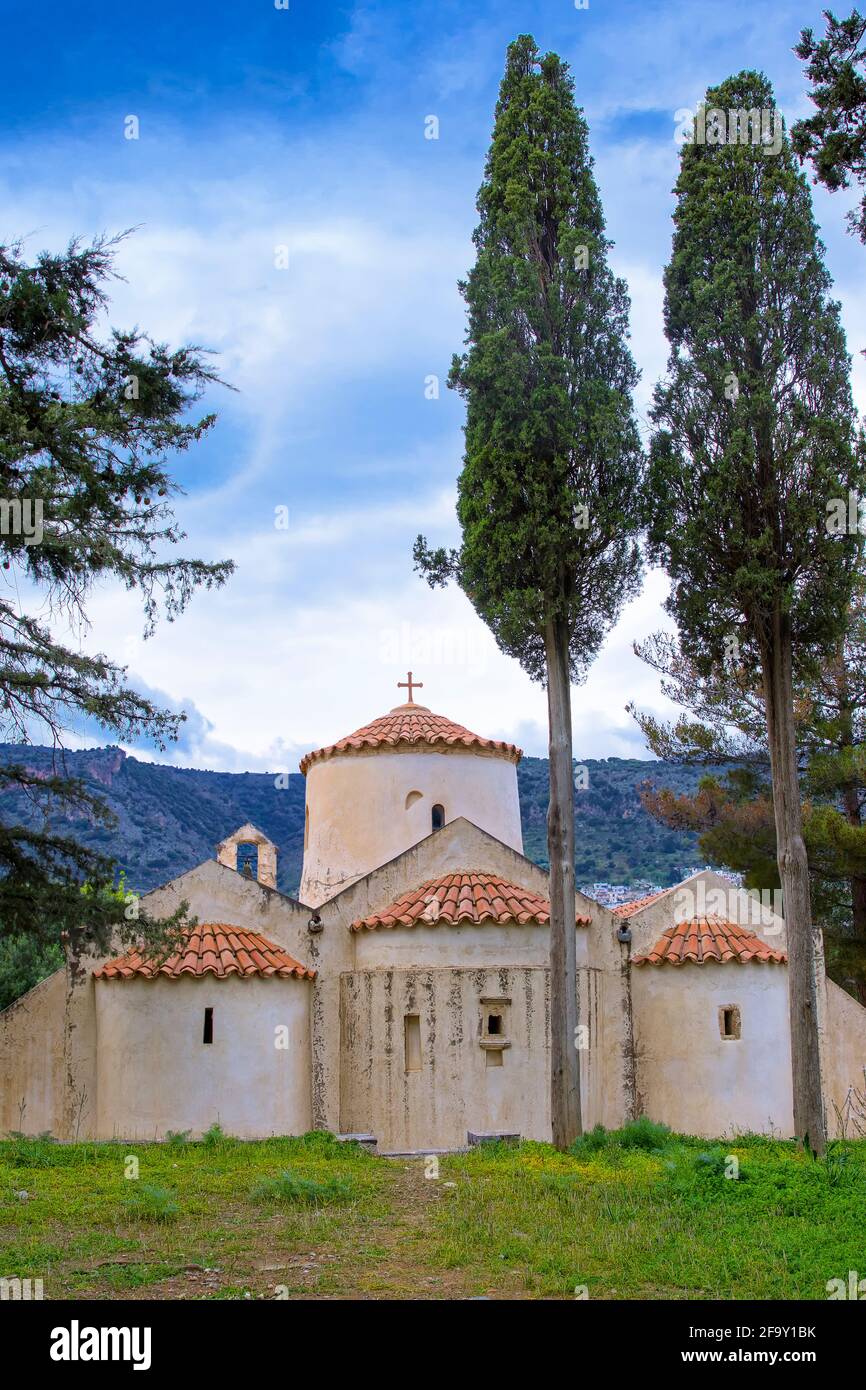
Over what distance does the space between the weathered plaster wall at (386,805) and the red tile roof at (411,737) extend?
16 centimetres

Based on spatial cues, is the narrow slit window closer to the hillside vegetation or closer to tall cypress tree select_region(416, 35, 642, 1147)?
tall cypress tree select_region(416, 35, 642, 1147)

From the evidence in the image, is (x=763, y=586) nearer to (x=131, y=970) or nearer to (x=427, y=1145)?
(x=427, y=1145)

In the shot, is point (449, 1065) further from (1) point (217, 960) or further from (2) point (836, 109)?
(2) point (836, 109)

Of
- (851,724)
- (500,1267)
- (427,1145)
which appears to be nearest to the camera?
(500,1267)

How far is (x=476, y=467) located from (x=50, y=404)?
537 cm

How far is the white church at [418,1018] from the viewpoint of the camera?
644 inches

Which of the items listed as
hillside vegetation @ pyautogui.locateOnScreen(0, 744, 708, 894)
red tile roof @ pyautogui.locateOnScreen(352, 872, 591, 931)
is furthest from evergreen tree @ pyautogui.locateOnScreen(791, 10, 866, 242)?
hillside vegetation @ pyautogui.locateOnScreen(0, 744, 708, 894)

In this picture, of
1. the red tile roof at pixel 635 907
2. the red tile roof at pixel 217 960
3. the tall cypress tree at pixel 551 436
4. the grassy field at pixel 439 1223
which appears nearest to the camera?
the grassy field at pixel 439 1223

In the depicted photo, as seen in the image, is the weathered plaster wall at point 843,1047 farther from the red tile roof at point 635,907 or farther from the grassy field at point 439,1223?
the grassy field at point 439,1223

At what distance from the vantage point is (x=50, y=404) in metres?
11.9

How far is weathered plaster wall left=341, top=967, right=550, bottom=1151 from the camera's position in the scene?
1614 cm

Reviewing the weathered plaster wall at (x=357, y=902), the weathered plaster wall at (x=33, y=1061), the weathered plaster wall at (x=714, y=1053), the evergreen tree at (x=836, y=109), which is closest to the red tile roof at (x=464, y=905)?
the weathered plaster wall at (x=357, y=902)

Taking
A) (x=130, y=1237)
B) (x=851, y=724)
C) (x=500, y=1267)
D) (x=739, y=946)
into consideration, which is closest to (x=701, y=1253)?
(x=500, y=1267)

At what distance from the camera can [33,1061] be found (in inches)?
677
